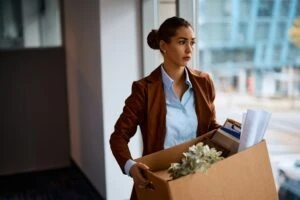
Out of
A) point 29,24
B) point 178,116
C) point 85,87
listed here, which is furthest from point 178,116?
point 29,24

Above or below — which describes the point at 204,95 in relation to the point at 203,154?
above

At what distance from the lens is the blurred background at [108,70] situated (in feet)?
8.09

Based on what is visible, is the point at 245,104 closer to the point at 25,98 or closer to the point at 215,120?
the point at 215,120

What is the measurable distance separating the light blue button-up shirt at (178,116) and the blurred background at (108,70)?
A: 0.77ft

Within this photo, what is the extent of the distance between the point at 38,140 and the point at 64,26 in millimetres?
1383

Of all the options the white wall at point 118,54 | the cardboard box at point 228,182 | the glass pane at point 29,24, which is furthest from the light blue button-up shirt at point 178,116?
the glass pane at point 29,24

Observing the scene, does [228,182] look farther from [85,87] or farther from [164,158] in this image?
[85,87]

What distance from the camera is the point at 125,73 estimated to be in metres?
3.75

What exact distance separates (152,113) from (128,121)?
0.10 meters

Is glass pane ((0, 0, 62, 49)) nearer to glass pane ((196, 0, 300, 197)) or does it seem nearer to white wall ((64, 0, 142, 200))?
white wall ((64, 0, 142, 200))

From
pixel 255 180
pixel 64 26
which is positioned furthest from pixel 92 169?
pixel 255 180

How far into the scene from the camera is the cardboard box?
1.27m

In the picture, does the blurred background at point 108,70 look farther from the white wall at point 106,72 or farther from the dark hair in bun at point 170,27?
the dark hair in bun at point 170,27

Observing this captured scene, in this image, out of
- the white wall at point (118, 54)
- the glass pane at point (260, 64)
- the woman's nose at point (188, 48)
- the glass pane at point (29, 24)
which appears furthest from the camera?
the glass pane at point (29, 24)
